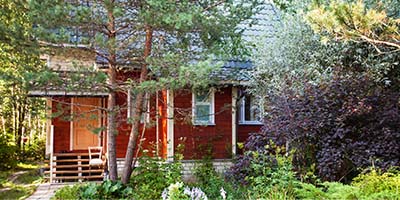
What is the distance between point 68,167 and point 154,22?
5953mm

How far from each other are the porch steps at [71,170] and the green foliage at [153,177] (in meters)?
2.60

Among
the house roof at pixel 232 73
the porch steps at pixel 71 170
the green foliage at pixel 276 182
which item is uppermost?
the house roof at pixel 232 73

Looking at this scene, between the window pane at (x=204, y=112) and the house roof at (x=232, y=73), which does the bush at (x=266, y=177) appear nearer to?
the house roof at (x=232, y=73)

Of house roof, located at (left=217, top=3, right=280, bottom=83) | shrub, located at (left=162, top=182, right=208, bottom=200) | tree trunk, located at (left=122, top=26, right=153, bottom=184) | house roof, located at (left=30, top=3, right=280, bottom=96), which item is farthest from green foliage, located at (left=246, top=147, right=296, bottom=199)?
house roof, located at (left=217, top=3, right=280, bottom=83)

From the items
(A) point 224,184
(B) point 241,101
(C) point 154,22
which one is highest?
(C) point 154,22

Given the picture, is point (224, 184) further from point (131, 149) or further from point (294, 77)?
point (294, 77)

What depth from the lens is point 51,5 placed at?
6.38 meters

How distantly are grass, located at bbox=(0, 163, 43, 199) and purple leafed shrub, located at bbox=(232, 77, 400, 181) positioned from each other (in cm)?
558

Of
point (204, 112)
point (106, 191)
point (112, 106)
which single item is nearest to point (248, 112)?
point (204, 112)

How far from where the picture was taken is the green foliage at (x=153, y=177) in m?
7.55

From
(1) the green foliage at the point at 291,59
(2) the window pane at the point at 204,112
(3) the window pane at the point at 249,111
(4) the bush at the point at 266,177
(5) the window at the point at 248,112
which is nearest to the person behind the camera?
(4) the bush at the point at 266,177

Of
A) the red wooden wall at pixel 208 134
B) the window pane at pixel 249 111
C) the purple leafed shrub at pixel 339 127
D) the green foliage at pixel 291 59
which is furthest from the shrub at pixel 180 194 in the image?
the window pane at pixel 249 111

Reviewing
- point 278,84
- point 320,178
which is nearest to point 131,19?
point 278,84

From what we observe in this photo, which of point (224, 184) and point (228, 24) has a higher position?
point (228, 24)
